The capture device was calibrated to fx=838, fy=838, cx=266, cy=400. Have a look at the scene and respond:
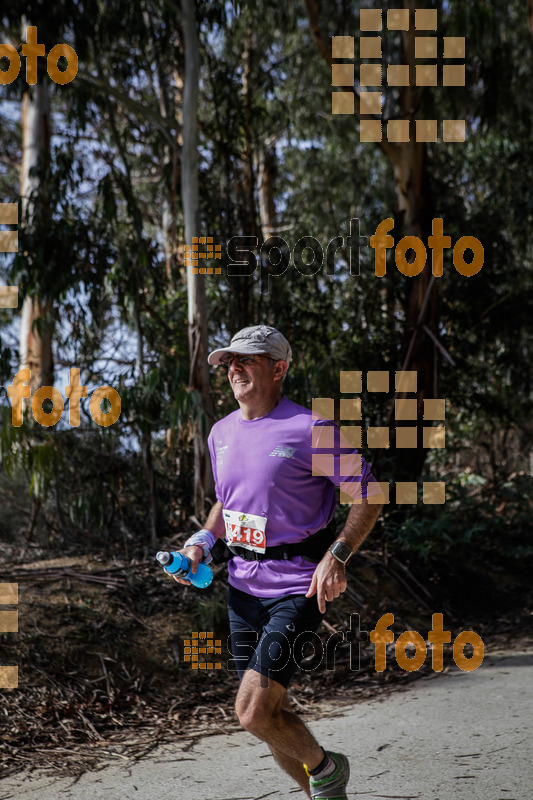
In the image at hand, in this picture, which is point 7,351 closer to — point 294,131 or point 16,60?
point 16,60

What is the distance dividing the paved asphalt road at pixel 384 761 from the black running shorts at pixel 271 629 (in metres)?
0.96

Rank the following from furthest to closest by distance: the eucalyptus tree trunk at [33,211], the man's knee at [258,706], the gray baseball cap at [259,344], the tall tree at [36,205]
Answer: the eucalyptus tree trunk at [33,211] < the tall tree at [36,205] < the gray baseball cap at [259,344] < the man's knee at [258,706]

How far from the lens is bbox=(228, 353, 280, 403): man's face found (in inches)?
137

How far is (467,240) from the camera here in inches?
428

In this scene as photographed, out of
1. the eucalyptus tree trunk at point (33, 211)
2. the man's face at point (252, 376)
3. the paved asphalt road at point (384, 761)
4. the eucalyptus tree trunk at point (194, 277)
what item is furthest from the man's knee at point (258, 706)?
the eucalyptus tree trunk at point (33, 211)

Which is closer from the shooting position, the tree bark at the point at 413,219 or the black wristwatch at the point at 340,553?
the black wristwatch at the point at 340,553

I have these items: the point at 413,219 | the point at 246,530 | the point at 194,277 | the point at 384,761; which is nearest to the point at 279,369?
the point at 246,530

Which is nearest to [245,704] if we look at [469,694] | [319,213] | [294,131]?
[469,694]

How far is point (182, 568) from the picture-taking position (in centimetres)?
324

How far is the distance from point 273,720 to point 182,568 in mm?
654

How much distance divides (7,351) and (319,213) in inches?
293

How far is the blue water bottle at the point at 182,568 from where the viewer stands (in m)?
3.14

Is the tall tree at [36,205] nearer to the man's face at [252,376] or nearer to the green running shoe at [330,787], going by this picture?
the man's face at [252,376]

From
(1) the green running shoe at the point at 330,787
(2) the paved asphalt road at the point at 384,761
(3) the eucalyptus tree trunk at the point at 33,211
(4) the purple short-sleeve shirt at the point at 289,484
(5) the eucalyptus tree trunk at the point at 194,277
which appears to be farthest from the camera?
(3) the eucalyptus tree trunk at the point at 33,211
